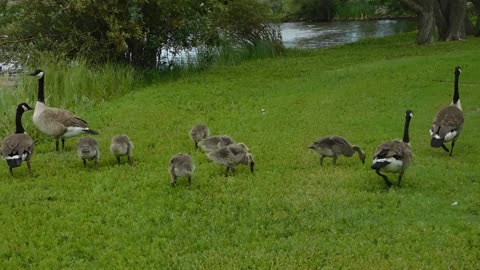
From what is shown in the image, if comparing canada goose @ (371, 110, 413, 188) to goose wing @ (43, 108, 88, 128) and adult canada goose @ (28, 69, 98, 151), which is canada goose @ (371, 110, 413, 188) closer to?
adult canada goose @ (28, 69, 98, 151)

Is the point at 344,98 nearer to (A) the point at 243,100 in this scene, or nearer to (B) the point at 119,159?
(A) the point at 243,100

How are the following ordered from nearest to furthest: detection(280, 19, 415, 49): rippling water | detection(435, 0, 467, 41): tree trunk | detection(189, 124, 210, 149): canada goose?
1. detection(189, 124, 210, 149): canada goose
2. detection(435, 0, 467, 41): tree trunk
3. detection(280, 19, 415, 49): rippling water

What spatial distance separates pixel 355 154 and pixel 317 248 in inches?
198

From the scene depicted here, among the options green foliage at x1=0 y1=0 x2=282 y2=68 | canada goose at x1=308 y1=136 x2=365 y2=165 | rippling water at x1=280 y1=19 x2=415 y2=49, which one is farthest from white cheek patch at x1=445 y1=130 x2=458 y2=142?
rippling water at x1=280 y1=19 x2=415 y2=49

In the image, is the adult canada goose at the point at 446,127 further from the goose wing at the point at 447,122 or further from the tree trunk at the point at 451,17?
the tree trunk at the point at 451,17

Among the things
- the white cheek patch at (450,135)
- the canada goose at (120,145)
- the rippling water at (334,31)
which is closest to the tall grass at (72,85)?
the canada goose at (120,145)

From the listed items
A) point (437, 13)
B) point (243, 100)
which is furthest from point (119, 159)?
point (437, 13)

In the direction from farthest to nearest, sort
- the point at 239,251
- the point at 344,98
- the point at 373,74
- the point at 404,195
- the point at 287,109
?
the point at 373,74
the point at 344,98
the point at 287,109
the point at 404,195
the point at 239,251

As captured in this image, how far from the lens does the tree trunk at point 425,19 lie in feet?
104

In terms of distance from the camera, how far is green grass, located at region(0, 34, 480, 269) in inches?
297

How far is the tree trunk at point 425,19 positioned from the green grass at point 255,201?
15.1 meters

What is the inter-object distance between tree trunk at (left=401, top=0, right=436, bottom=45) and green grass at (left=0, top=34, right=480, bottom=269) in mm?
15073

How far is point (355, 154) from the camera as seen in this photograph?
12.3 m

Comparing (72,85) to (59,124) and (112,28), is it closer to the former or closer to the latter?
(112,28)
